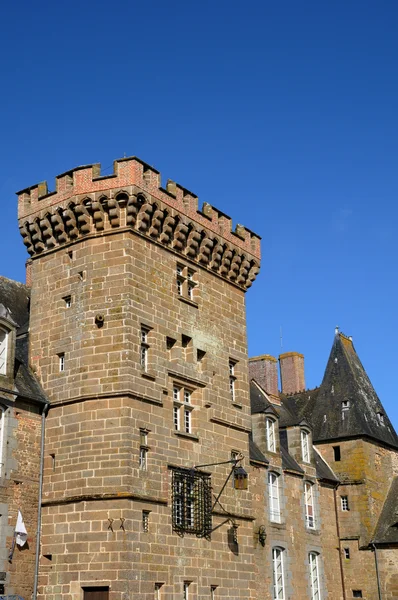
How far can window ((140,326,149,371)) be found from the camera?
19078mm

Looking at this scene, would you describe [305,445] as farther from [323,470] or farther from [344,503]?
[344,503]

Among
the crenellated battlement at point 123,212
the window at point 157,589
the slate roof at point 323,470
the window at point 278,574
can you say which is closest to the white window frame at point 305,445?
the slate roof at point 323,470

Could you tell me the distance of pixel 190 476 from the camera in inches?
770

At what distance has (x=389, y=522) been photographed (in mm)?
29625

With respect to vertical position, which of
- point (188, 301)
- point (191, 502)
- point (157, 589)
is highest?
point (188, 301)

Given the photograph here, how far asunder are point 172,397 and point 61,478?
3.30 m

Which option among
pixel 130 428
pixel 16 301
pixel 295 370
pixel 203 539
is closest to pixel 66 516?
pixel 130 428

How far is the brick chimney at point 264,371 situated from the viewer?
29.9 meters

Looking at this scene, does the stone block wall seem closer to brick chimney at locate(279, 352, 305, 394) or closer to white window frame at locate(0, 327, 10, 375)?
white window frame at locate(0, 327, 10, 375)


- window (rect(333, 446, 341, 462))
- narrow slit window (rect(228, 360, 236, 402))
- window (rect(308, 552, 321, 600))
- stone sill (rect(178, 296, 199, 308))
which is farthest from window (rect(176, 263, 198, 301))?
window (rect(333, 446, 341, 462))

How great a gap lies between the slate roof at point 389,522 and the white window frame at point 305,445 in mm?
3807

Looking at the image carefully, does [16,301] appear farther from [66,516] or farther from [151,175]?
[66,516]

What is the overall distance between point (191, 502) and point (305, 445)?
1058 centimetres

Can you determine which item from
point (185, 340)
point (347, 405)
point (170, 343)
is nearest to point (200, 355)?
point (185, 340)
